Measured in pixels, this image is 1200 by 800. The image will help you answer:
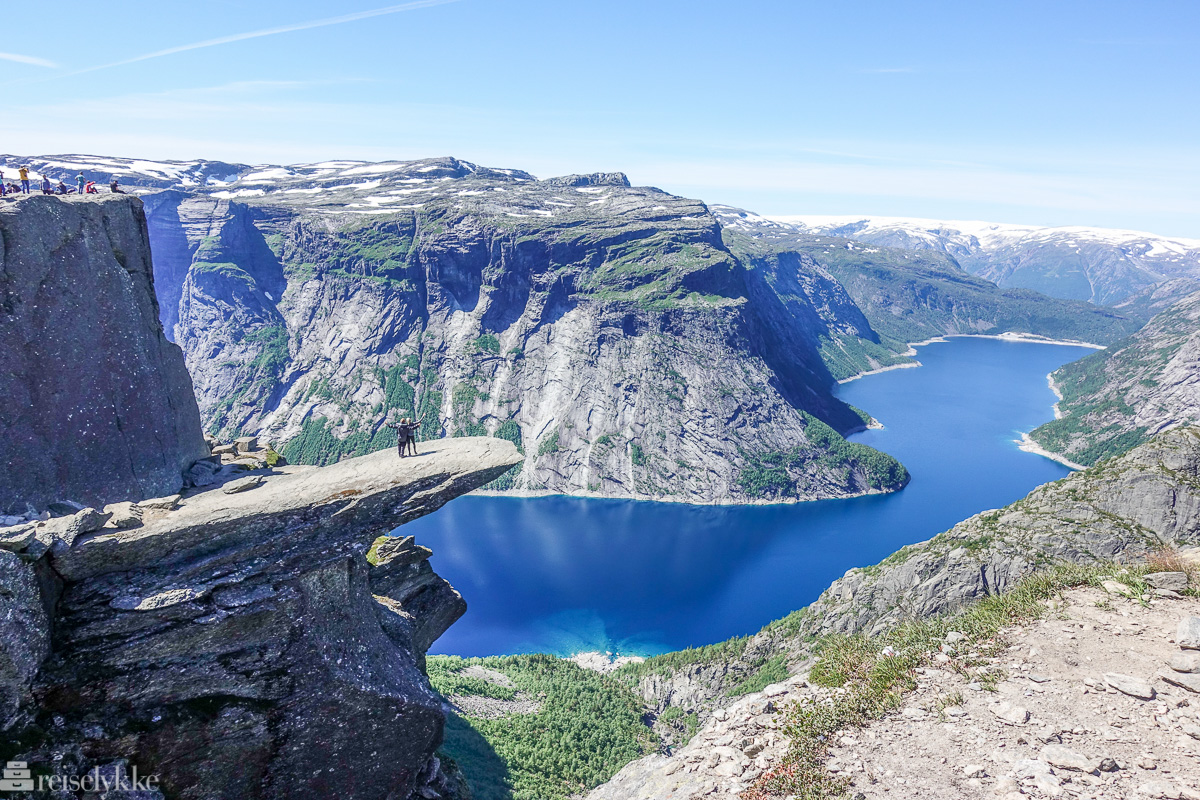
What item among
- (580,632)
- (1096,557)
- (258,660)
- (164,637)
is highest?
(164,637)

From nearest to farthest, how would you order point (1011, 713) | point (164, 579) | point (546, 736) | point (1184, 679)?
point (1184, 679) → point (1011, 713) → point (164, 579) → point (546, 736)

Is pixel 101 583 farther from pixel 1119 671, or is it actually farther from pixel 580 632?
pixel 580 632

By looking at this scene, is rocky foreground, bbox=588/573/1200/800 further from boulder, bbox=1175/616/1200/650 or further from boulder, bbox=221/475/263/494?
boulder, bbox=221/475/263/494

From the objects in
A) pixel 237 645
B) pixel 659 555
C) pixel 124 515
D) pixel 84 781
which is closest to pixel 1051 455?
pixel 659 555

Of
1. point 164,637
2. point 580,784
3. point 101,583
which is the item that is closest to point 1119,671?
point 164,637

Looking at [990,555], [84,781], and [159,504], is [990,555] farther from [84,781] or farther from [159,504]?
[84,781]

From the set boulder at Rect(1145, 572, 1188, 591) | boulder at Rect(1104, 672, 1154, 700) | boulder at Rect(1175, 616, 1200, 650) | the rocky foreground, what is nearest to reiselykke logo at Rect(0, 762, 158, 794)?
the rocky foreground
